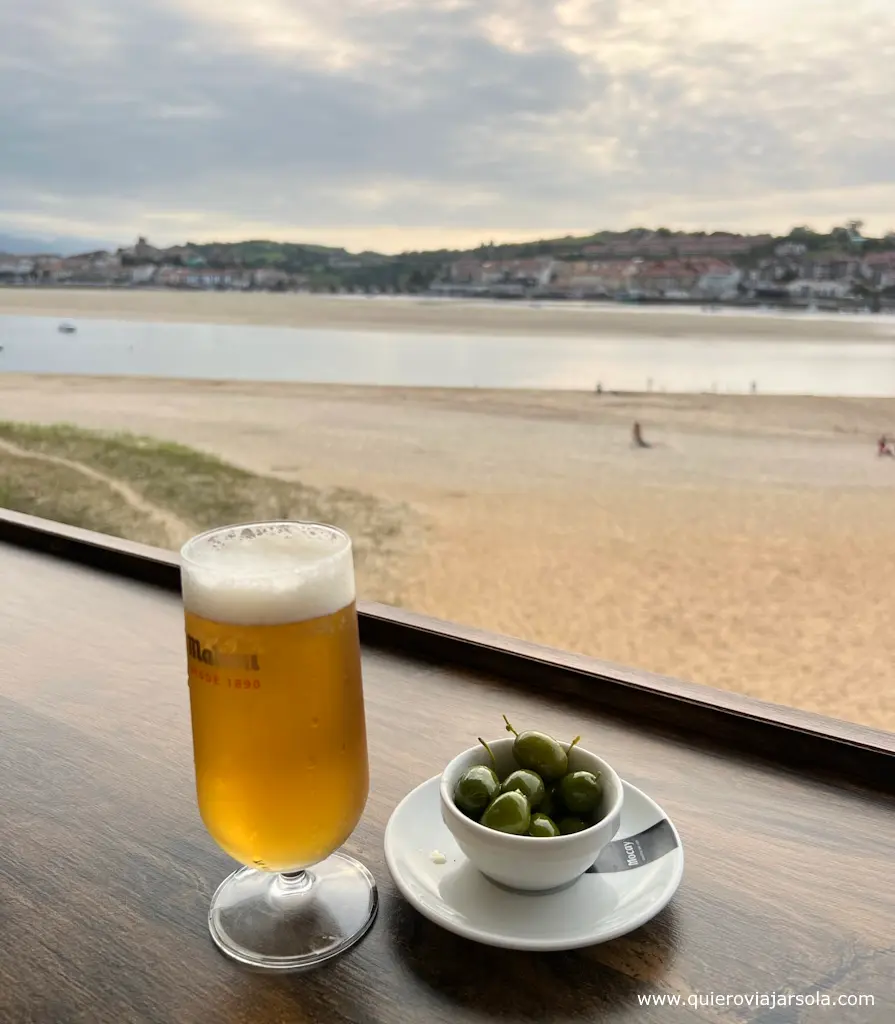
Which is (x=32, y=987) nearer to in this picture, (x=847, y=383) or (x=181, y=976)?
(x=181, y=976)

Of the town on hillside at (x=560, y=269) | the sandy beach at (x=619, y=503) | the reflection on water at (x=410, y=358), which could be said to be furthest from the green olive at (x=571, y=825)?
the reflection on water at (x=410, y=358)

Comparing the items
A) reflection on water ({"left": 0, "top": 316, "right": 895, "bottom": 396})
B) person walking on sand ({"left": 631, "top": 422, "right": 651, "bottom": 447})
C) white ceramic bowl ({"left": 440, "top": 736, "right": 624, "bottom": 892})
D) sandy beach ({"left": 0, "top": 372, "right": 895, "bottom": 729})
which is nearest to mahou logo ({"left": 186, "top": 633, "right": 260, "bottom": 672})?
white ceramic bowl ({"left": 440, "top": 736, "right": 624, "bottom": 892})

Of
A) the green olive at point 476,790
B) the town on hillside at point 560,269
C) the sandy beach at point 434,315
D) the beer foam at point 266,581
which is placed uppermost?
the town on hillside at point 560,269

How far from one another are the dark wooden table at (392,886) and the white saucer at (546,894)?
0.07ft

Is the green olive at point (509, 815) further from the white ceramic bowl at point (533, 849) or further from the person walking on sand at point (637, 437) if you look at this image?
the person walking on sand at point (637, 437)

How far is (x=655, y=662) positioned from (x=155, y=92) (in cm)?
276

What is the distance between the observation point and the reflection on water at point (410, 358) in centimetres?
338

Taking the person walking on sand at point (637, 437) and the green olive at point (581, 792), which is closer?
the green olive at point (581, 792)

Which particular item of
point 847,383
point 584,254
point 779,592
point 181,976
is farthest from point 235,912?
point 779,592

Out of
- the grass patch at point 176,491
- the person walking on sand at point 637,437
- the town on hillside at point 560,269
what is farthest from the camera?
the person walking on sand at point 637,437

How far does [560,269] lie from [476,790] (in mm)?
2175

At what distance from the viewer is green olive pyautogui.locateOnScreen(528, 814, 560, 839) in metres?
0.58

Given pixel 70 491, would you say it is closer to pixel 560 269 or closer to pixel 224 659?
pixel 560 269

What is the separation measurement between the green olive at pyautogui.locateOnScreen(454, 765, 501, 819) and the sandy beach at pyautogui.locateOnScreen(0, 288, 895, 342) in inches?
65.7
